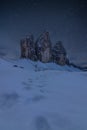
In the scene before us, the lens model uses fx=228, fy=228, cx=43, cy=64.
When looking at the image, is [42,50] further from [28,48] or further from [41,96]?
[41,96]

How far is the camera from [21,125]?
4.22 feet

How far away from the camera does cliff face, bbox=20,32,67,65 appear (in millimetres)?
1898

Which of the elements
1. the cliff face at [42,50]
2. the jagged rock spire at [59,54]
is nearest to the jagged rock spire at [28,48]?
the cliff face at [42,50]

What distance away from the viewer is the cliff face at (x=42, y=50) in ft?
6.23

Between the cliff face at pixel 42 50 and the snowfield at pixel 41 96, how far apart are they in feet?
0.19

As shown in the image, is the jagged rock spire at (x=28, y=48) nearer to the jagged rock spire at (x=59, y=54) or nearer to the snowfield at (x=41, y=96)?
the snowfield at (x=41, y=96)

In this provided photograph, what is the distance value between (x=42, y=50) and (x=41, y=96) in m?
0.48

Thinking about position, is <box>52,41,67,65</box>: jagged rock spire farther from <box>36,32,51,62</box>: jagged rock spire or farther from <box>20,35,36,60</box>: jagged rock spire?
<box>20,35,36,60</box>: jagged rock spire

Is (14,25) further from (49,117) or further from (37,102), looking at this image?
(49,117)

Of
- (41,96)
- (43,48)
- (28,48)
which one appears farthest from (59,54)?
(41,96)

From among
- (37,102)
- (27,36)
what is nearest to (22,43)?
(27,36)

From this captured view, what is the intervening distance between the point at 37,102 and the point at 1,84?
0.33 meters

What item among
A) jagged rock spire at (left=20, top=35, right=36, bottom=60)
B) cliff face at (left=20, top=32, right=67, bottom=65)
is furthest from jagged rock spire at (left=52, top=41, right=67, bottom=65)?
jagged rock spire at (left=20, top=35, right=36, bottom=60)

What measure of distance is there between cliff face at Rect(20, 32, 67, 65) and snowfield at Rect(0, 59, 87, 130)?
2.2 inches
